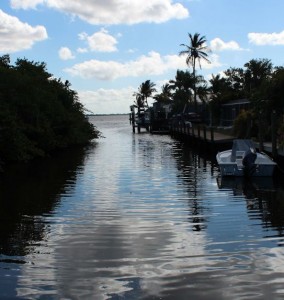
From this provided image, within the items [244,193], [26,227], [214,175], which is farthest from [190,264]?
[214,175]

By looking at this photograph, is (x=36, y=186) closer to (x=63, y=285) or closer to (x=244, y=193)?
(x=244, y=193)

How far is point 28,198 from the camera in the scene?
16.9 metres

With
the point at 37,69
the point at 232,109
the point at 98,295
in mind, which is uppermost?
the point at 37,69

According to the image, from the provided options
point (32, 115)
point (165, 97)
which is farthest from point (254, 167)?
point (165, 97)

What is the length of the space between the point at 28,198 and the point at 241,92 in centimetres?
4631

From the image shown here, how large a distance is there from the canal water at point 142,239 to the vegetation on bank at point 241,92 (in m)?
8.19

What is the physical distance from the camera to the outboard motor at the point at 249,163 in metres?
21.5

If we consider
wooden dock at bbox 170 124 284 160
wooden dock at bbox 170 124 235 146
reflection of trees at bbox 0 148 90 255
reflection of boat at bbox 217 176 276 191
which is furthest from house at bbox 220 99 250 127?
reflection of boat at bbox 217 176 276 191

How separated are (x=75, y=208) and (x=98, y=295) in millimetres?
7661

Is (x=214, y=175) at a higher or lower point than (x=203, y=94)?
lower

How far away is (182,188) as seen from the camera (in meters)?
19.1

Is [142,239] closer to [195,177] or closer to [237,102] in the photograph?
[195,177]

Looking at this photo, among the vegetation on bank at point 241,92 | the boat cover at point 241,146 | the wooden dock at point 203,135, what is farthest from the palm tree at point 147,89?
the boat cover at point 241,146

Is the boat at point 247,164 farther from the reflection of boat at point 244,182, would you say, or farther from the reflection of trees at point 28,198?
the reflection of trees at point 28,198
